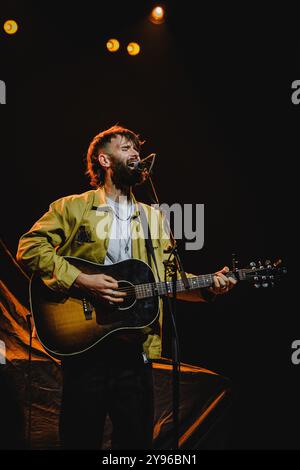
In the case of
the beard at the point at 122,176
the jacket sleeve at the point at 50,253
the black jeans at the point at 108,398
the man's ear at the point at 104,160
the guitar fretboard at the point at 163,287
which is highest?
the man's ear at the point at 104,160

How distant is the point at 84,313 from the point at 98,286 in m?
0.19

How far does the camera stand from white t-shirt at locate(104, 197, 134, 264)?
2.64m

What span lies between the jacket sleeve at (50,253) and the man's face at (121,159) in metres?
0.50

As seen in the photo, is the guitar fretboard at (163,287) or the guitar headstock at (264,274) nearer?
the guitar fretboard at (163,287)

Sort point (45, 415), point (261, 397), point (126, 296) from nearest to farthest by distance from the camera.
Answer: point (126, 296) → point (45, 415) → point (261, 397)

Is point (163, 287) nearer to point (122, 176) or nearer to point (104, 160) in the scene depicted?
point (122, 176)

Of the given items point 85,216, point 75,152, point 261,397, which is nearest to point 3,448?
point 85,216

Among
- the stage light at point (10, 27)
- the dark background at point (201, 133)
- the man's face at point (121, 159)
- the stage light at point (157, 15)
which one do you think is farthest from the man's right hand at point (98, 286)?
the stage light at point (157, 15)

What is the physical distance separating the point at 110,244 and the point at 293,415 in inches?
97.0

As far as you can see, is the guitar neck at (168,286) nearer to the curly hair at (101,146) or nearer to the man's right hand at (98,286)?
the man's right hand at (98,286)

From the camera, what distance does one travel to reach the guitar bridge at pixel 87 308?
247cm

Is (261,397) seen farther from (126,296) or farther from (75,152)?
(75,152)

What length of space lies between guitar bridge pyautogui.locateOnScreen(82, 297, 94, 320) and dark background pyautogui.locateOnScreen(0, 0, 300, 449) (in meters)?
1.53

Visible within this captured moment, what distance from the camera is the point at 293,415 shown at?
12.3 feet
